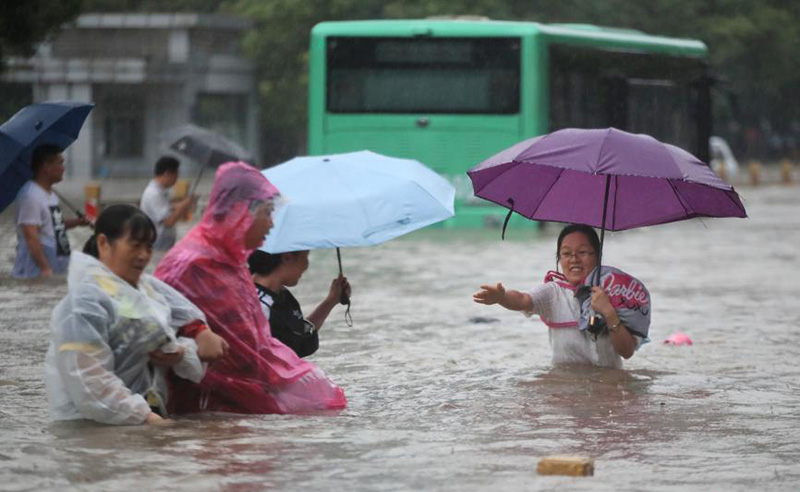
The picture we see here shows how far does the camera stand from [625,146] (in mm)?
8391

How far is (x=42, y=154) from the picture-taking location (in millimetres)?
11781

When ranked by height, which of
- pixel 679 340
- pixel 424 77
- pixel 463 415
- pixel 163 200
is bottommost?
pixel 679 340

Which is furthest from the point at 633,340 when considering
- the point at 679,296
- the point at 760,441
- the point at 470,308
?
the point at 679,296

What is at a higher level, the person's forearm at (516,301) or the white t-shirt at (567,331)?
the person's forearm at (516,301)

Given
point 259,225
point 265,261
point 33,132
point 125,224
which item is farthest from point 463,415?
point 33,132

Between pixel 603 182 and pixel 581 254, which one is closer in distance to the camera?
pixel 581 254

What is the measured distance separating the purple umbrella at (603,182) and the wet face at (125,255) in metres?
2.39

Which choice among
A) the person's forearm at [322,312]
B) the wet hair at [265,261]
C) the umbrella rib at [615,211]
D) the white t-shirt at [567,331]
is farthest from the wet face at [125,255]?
the umbrella rib at [615,211]

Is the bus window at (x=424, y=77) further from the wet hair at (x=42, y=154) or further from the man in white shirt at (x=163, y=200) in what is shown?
the wet hair at (x=42, y=154)

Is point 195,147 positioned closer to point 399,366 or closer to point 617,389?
point 399,366

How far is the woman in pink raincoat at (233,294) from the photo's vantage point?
24.0ft

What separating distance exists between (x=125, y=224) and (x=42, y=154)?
207 inches

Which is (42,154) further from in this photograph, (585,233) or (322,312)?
(585,233)

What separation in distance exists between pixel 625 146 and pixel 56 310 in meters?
3.09
